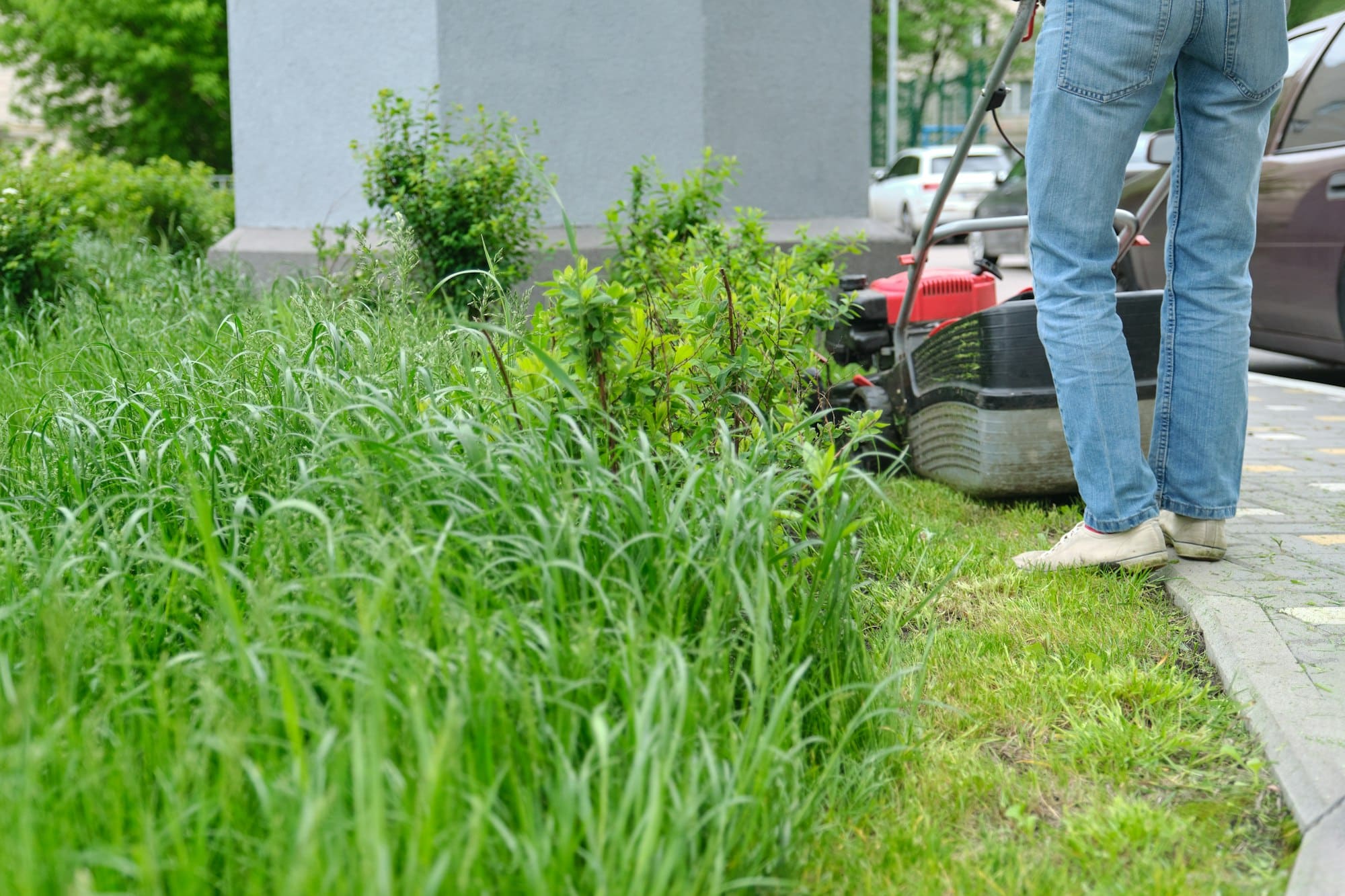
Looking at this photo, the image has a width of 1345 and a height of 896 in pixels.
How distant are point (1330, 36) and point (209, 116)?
20502 millimetres

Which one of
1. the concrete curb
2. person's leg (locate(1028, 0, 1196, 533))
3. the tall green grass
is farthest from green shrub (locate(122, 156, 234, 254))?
the concrete curb

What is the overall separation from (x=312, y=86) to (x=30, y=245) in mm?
1624

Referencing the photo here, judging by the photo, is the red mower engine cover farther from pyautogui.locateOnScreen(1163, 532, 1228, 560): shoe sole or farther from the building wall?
the building wall

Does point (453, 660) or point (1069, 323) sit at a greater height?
point (1069, 323)

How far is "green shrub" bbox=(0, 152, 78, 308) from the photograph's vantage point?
603 centimetres

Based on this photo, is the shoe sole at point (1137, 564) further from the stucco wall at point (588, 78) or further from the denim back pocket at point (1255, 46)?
the stucco wall at point (588, 78)

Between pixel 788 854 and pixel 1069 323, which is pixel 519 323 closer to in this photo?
pixel 1069 323

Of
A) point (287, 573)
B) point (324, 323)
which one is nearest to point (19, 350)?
point (324, 323)

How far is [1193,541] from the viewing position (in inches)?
122

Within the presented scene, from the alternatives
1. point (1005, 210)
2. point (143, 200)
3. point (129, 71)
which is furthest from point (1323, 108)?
point (129, 71)

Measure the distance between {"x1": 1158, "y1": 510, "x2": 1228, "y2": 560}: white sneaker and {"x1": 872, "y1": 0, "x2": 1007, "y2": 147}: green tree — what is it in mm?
30449

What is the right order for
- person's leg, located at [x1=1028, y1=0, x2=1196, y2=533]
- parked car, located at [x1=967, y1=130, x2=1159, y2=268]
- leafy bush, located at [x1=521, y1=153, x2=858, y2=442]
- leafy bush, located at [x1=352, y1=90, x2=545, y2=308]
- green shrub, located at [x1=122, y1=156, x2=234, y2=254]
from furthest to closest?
parked car, located at [x1=967, y1=130, x2=1159, y2=268]
green shrub, located at [x1=122, y1=156, x2=234, y2=254]
leafy bush, located at [x1=352, y1=90, x2=545, y2=308]
person's leg, located at [x1=1028, y1=0, x2=1196, y2=533]
leafy bush, located at [x1=521, y1=153, x2=858, y2=442]

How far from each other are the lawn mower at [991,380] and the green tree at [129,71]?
1897 centimetres

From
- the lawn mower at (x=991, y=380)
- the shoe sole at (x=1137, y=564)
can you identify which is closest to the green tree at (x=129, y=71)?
the lawn mower at (x=991, y=380)
